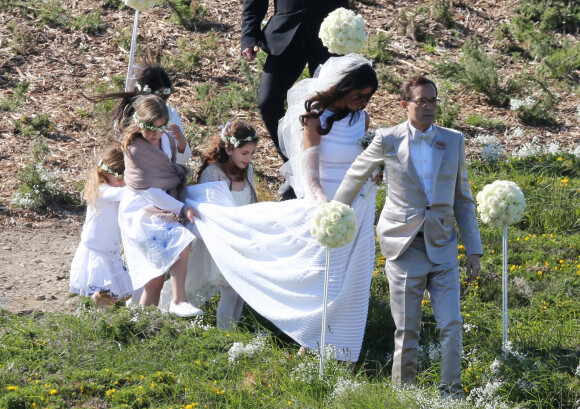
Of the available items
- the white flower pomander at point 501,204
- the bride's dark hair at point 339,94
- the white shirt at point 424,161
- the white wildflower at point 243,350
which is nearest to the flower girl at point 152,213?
the white wildflower at point 243,350

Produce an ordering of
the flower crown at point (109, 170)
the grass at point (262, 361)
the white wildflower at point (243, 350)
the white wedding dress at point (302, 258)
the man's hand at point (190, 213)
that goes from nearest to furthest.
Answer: the grass at point (262, 361), the white wildflower at point (243, 350), the white wedding dress at point (302, 258), the man's hand at point (190, 213), the flower crown at point (109, 170)

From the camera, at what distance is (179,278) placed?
6.15 meters

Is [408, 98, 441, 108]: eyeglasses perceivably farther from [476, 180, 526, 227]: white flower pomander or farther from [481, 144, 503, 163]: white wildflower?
[481, 144, 503, 163]: white wildflower

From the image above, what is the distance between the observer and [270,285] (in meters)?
5.92

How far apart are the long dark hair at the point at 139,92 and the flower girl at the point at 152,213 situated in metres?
0.34

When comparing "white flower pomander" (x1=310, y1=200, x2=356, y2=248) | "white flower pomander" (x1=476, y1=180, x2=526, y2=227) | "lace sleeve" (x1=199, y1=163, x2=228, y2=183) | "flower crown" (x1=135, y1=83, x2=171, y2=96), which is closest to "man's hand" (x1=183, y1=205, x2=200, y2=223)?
"lace sleeve" (x1=199, y1=163, x2=228, y2=183)

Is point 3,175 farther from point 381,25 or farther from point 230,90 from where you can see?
point 381,25

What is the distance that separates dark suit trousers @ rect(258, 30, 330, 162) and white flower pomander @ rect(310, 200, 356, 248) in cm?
278

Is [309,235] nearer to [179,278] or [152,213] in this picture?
[179,278]

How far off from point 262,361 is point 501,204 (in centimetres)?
162

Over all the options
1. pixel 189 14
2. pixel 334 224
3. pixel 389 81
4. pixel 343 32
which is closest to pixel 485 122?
pixel 389 81

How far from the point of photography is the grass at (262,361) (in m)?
5.06

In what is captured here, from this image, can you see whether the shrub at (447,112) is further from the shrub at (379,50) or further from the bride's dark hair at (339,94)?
the bride's dark hair at (339,94)

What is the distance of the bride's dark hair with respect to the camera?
5.76 m
